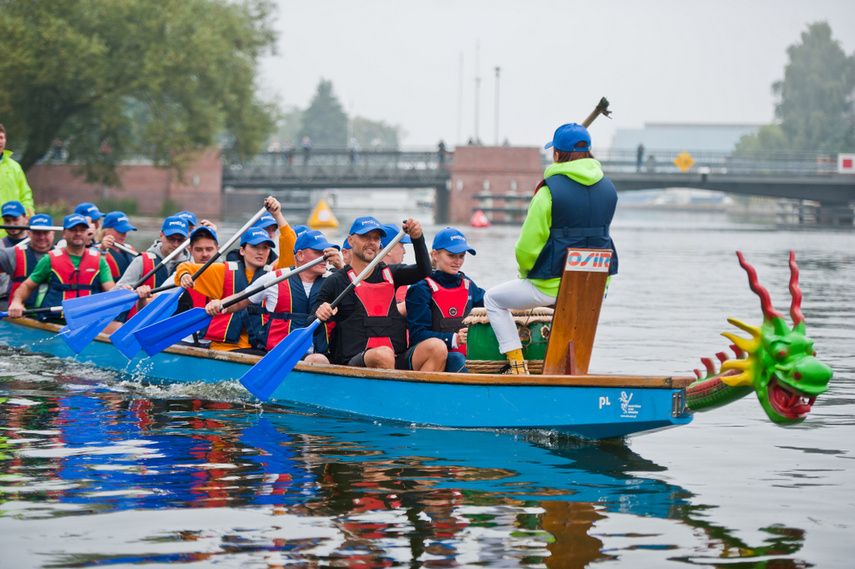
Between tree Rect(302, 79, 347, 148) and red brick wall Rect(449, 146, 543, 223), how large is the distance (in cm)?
6282

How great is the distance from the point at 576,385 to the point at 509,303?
2.24 feet

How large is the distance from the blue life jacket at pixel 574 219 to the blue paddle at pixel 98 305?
486 cm

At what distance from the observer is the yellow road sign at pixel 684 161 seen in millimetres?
53750

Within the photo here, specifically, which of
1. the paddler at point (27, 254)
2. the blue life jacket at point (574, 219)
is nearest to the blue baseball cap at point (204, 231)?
the paddler at point (27, 254)

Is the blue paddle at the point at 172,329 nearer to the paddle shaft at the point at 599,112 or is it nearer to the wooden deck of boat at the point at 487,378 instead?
the wooden deck of boat at the point at 487,378

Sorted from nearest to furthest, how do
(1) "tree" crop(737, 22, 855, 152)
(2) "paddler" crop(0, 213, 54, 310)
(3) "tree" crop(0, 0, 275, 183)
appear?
(2) "paddler" crop(0, 213, 54, 310)
(3) "tree" crop(0, 0, 275, 183)
(1) "tree" crop(737, 22, 855, 152)

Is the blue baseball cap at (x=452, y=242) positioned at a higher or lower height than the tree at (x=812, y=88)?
lower

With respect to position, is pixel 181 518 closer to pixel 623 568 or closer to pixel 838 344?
pixel 623 568

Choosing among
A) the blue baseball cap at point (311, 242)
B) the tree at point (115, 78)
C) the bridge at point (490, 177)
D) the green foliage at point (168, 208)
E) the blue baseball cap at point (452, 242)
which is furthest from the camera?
the bridge at point (490, 177)

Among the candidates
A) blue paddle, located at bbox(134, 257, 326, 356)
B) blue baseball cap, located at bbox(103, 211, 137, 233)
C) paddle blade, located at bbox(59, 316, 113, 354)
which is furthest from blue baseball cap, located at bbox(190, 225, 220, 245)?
blue baseball cap, located at bbox(103, 211, 137, 233)

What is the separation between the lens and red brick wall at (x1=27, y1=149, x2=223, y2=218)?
48.6 meters

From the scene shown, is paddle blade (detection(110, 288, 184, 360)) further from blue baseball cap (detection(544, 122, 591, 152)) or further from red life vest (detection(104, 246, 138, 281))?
blue baseball cap (detection(544, 122, 591, 152))

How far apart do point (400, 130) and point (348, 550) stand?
163m

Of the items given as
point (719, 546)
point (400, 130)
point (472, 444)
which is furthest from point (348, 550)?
point (400, 130)
